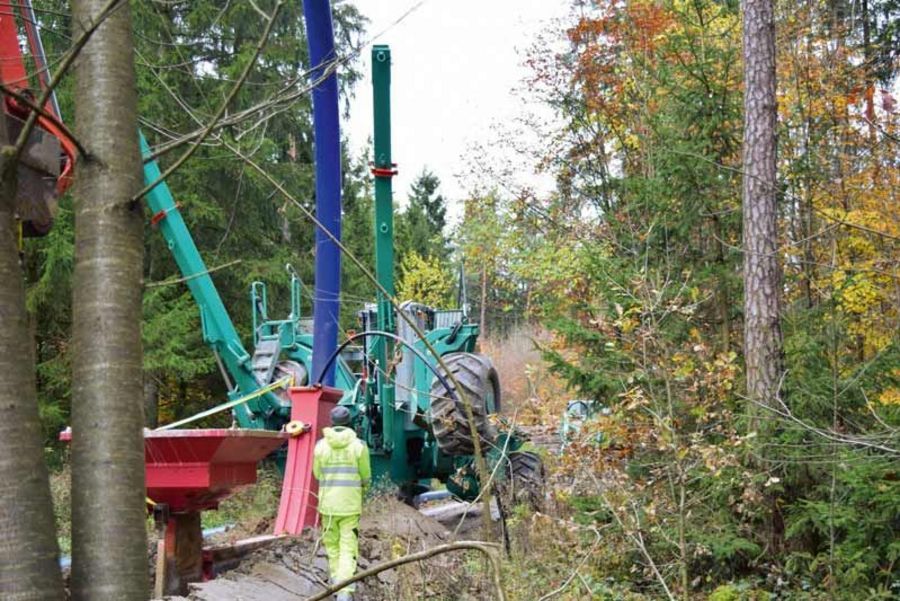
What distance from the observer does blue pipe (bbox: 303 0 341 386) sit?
9148mm

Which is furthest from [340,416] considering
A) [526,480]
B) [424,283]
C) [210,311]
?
[424,283]

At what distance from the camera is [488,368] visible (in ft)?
37.5

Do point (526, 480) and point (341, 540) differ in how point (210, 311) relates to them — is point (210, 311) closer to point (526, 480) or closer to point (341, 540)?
point (526, 480)

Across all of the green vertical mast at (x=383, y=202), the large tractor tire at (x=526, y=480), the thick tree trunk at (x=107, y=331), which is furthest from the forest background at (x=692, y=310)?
the green vertical mast at (x=383, y=202)

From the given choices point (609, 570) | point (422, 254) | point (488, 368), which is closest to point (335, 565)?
point (609, 570)

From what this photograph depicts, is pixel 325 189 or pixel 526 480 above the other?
pixel 325 189

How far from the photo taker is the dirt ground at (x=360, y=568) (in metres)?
7.54

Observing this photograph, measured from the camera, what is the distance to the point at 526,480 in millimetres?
12117

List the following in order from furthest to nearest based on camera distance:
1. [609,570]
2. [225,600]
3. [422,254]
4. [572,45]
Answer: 1. [422,254]
2. [572,45]
3. [609,570]
4. [225,600]

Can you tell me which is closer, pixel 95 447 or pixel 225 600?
pixel 95 447

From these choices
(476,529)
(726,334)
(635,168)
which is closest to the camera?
(726,334)

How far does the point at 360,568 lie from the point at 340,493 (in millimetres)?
1214

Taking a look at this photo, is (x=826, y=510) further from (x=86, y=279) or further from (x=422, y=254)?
(x=422, y=254)

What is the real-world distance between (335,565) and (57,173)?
4846 millimetres
